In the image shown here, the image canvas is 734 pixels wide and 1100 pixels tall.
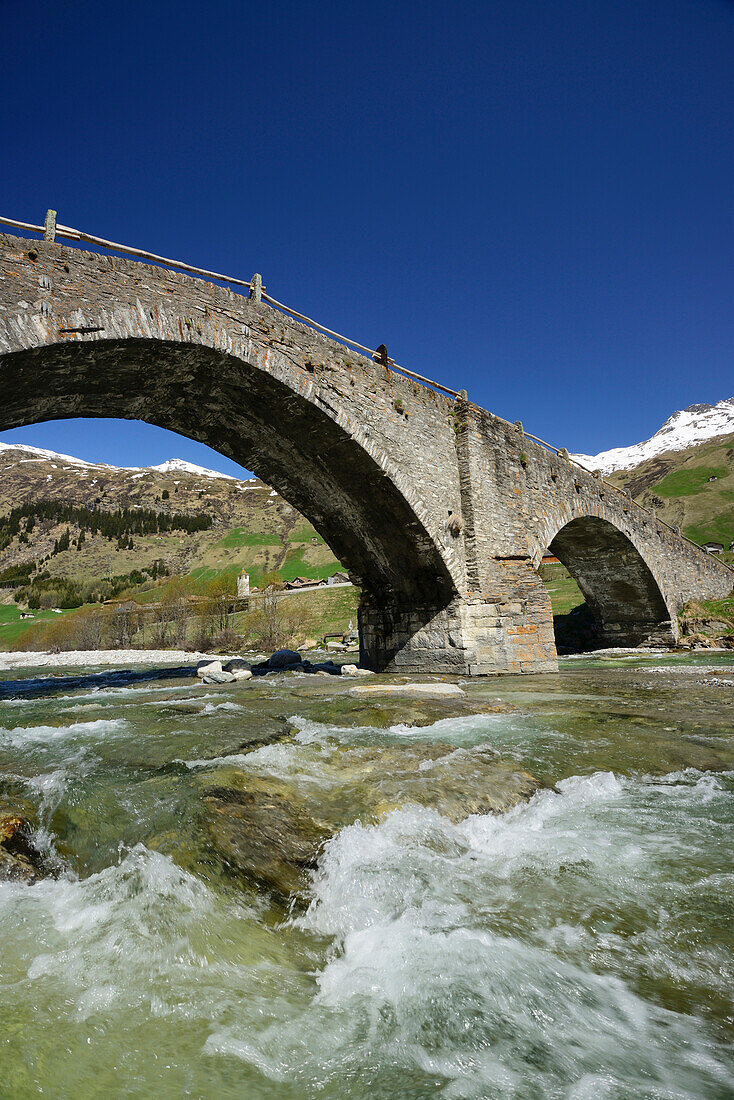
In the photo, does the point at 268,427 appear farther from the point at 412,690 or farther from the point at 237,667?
the point at 237,667

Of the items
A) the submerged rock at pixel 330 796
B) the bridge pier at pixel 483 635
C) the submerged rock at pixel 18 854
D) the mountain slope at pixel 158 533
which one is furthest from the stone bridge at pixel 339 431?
the mountain slope at pixel 158 533

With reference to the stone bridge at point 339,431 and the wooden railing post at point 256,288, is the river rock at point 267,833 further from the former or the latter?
the wooden railing post at point 256,288

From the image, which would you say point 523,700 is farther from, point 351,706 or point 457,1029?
point 457,1029

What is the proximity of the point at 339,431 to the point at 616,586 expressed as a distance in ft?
69.3

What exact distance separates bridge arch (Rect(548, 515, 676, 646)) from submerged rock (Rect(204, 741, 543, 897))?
20.3 meters

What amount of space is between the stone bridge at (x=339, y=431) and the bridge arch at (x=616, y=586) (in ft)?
14.4

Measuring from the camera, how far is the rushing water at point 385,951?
69.5 inches

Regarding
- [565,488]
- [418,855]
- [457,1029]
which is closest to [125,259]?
[418,855]

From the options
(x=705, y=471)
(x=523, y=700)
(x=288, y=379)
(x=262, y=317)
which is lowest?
(x=523, y=700)

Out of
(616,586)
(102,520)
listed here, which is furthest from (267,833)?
(102,520)

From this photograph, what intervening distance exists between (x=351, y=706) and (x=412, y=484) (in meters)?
6.45

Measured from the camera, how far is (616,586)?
27.8m

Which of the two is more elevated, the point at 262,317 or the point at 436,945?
the point at 262,317

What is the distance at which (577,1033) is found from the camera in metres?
1.93
